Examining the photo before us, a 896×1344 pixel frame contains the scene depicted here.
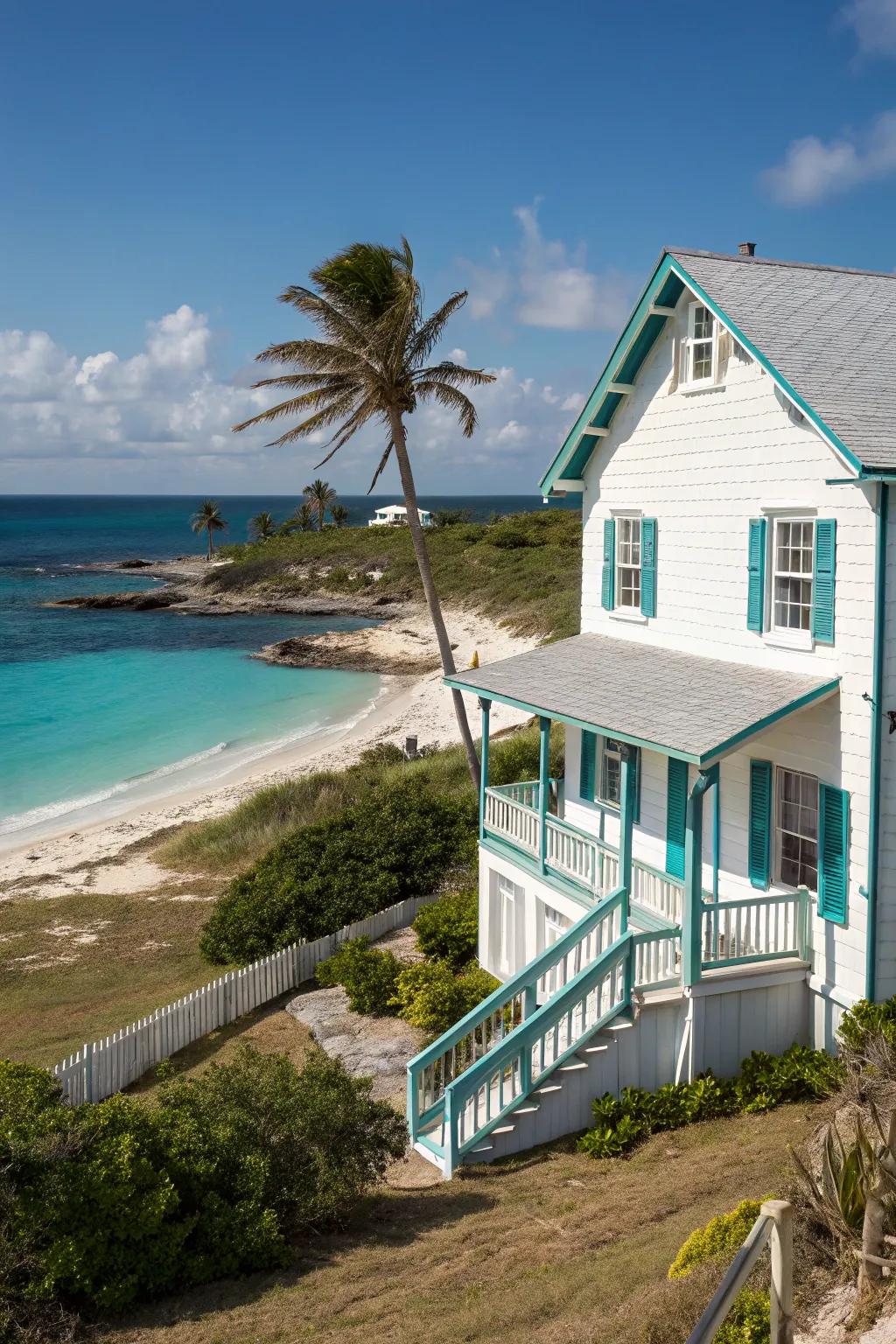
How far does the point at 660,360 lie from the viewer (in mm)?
16438

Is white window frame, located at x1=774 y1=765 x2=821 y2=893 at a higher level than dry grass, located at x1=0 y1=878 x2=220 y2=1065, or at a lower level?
higher

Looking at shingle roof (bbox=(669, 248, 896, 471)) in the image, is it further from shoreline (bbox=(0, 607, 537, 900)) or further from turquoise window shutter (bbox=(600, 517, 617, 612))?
shoreline (bbox=(0, 607, 537, 900))

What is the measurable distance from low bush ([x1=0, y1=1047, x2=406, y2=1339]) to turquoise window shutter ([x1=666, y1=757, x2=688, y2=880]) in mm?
5935

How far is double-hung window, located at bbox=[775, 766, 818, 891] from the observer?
44.3 feet

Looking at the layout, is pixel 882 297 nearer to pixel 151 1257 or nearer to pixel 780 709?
pixel 780 709

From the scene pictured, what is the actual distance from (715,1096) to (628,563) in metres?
8.24

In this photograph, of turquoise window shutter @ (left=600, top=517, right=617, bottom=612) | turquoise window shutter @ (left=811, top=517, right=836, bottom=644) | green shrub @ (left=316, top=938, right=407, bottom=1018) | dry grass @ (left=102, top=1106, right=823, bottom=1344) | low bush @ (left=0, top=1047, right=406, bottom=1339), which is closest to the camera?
dry grass @ (left=102, top=1106, right=823, bottom=1344)

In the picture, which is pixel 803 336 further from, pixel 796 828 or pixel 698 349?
pixel 796 828

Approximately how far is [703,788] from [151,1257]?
23.3 feet

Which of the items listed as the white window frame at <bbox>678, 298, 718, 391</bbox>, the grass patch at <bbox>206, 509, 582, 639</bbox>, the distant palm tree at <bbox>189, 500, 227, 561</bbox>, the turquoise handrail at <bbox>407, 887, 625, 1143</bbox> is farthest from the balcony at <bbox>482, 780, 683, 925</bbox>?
the distant palm tree at <bbox>189, 500, 227, 561</bbox>

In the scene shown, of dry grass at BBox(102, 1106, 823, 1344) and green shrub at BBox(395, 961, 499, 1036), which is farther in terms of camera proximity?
green shrub at BBox(395, 961, 499, 1036)

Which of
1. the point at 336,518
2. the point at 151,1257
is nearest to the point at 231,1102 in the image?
the point at 151,1257

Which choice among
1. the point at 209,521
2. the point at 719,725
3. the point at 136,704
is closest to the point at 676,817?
the point at 719,725

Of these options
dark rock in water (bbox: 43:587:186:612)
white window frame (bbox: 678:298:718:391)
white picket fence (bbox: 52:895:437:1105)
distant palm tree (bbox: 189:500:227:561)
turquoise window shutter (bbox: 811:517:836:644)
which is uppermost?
distant palm tree (bbox: 189:500:227:561)
